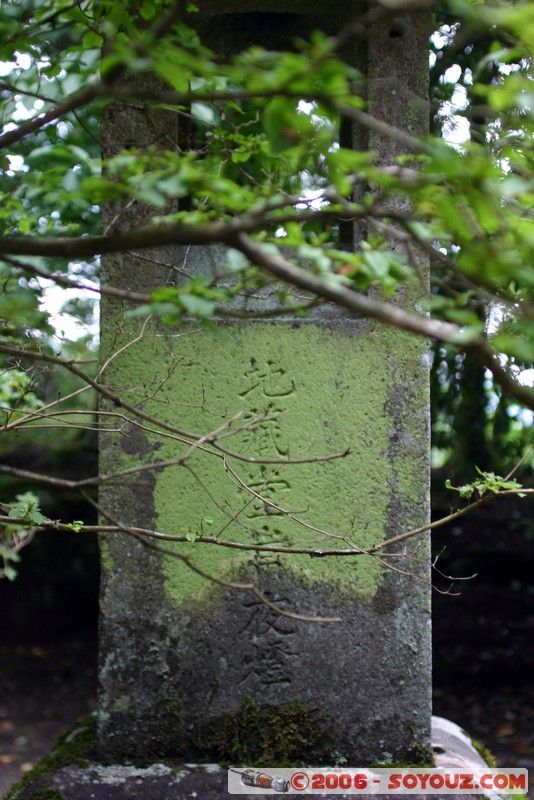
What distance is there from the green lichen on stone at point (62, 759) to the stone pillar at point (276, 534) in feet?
0.32

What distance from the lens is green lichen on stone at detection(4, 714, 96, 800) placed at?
190 centimetres

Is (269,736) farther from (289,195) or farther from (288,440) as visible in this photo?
(289,195)

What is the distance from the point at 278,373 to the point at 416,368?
384mm

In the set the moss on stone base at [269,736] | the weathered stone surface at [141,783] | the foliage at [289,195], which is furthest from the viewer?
the moss on stone base at [269,736]

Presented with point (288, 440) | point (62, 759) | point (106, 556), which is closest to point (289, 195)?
point (288, 440)

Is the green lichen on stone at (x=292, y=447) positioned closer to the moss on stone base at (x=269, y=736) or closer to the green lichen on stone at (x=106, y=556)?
the green lichen on stone at (x=106, y=556)

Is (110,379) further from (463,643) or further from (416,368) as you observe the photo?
(463,643)

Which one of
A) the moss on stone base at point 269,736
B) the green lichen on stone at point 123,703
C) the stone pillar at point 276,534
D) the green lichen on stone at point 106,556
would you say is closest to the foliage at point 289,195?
the stone pillar at point 276,534

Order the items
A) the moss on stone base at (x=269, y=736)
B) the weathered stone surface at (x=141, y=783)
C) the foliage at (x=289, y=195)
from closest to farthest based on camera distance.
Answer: the foliage at (x=289, y=195) → the weathered stone surface at (x=141, y=783) → the moss on stone base at (x=269, y=736)

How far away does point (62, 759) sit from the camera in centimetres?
203

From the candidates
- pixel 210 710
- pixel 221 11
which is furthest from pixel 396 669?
pixel 221 11

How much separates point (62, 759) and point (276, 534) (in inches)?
32.8

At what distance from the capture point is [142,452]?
2.06 m

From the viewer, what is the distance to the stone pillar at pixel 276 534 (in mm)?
2029
